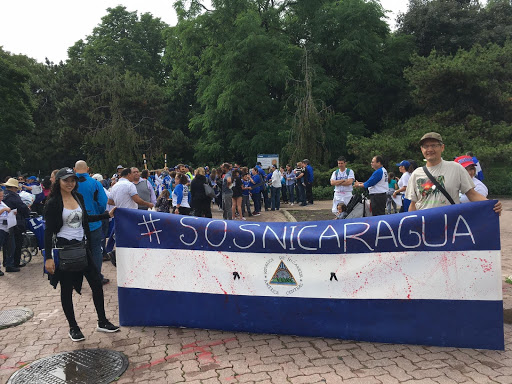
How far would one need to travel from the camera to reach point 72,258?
4.76m

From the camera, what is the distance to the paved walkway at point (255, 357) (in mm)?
3797

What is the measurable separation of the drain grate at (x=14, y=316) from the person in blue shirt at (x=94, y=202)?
1060mm

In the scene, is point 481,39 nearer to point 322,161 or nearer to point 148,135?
point 322,161

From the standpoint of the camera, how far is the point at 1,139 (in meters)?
35.6

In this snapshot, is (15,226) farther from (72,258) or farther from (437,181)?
(437,181)

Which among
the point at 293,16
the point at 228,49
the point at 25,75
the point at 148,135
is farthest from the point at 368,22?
the point at 25,75

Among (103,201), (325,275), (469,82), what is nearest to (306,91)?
(469,82)

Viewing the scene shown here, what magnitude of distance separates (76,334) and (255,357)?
209cm

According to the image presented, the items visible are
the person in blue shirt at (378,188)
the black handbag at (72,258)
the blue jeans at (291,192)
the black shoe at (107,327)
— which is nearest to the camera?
the black handbag at (72,258)

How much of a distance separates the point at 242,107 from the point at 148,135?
36.1 feet

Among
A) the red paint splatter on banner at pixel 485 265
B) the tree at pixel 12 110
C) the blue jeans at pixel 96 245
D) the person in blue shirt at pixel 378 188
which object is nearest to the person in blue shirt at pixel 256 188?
the person in blue shirt at pixel 378 188

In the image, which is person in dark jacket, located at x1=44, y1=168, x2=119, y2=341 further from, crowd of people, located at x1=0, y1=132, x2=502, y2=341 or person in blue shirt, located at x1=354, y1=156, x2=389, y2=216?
person in blue shirt, located at x1=354, y1=156, x2=389, y2=216

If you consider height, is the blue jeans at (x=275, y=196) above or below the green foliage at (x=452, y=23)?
below

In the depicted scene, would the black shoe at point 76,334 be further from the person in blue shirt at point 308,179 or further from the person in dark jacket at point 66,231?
the person in blue shirt at point 308,179
